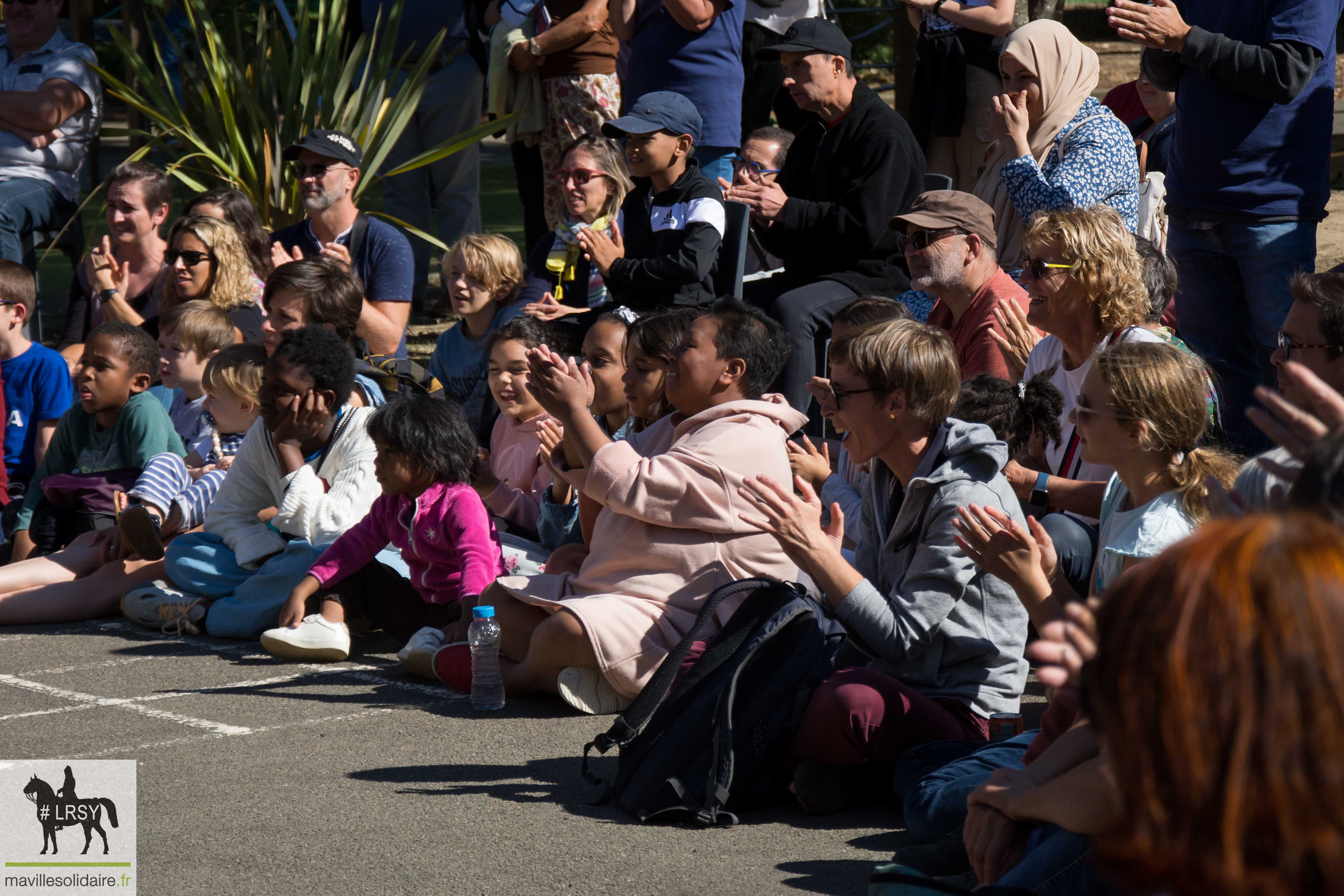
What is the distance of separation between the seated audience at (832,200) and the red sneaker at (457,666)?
206cm

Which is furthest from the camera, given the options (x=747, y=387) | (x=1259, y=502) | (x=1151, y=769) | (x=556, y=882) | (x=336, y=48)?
(x=336, y=48)

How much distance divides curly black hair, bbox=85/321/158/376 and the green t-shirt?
4.8 inches

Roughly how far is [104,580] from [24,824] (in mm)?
2393

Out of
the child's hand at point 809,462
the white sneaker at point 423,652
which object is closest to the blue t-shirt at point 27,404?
the white sneaker at point 423,652

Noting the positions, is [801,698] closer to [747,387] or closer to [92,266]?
[747,387]

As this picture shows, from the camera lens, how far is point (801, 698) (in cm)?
351

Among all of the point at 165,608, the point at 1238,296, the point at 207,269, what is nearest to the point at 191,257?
the point at 207,269

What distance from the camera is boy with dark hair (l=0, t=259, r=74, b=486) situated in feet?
22.4

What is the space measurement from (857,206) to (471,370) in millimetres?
2018

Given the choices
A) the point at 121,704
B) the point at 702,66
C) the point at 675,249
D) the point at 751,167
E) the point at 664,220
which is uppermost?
the point at 702,66

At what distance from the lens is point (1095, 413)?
3.42 m

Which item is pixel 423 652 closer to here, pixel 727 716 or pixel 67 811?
pixel 67 811

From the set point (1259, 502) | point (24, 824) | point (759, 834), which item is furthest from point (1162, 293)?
point (24, 824)

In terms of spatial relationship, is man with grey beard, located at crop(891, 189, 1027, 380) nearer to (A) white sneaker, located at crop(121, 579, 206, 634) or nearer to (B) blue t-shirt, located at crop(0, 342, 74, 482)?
(A) white sneaker, located at crop(121, 579, 206, 634)
